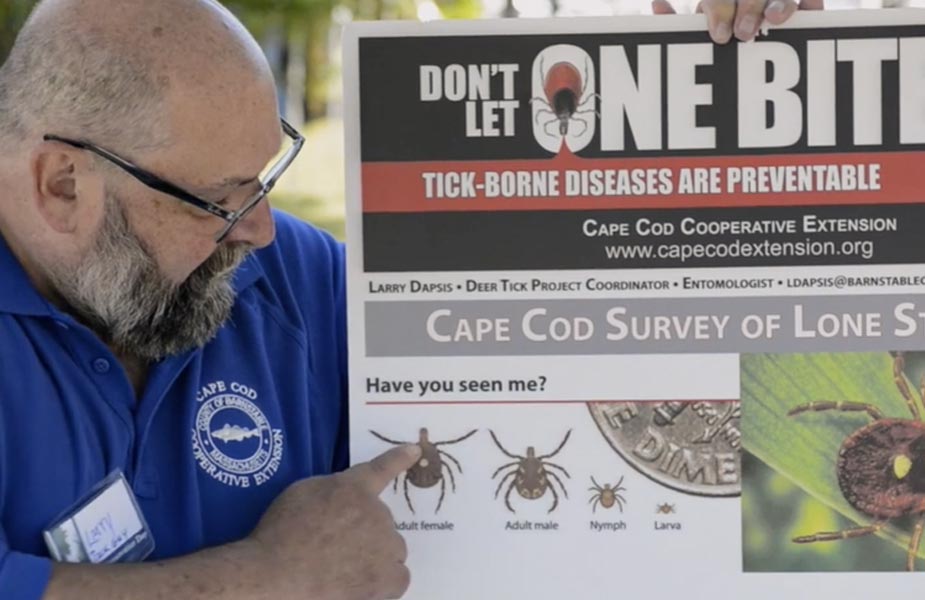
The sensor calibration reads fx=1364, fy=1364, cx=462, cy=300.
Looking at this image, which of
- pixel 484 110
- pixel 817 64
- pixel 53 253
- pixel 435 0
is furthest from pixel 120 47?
pixel 435 0

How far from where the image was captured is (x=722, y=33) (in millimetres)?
2119

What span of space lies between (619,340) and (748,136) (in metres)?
0.38

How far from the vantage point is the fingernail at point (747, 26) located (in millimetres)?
2100

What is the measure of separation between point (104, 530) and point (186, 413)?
24cm

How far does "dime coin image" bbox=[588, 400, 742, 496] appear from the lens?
7.19 feet

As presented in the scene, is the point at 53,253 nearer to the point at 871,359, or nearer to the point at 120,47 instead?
the point at 120,47

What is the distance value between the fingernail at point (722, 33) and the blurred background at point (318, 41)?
0.15 metres

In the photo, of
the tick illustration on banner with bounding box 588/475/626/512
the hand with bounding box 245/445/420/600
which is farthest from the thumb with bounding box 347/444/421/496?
the tick illustration on banner with bounding box 588/475/626/512

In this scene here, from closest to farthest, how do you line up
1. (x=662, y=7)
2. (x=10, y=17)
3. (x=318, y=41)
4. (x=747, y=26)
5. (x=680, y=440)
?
1. (x=747, y=26)
2. (x=680, y=440)
3. (x=662, y=7)
4. (x=10, y=17)
5. (x=318, y=41)

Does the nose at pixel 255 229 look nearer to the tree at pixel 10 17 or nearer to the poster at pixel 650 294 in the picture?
the poster at pixel 650 294

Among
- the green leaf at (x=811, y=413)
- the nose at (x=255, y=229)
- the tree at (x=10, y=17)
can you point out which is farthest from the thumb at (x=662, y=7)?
the tree at (x=10, y=17)

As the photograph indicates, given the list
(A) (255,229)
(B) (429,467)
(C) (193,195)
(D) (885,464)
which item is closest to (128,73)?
(C) (193,195)

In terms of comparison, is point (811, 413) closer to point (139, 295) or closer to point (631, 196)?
point (631, 196)

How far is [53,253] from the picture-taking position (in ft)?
7.20
